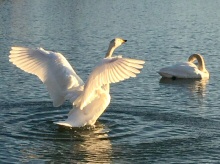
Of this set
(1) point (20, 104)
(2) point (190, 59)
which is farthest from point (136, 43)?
(1) point (20, 104)

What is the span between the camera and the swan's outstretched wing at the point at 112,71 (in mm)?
10844

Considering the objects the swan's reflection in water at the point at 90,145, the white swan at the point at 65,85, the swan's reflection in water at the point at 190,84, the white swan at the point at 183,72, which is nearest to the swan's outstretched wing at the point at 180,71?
the white swan at the point at 183,72

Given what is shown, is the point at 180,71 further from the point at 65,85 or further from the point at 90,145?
the point at 90,145

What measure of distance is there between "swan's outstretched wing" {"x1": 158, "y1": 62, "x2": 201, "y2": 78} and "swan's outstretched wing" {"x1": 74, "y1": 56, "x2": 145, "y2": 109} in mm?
7283

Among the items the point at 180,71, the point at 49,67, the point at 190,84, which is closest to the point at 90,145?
the point at 49,67

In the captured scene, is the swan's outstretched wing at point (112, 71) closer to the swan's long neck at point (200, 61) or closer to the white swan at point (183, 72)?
the white swan at point (183, 72)

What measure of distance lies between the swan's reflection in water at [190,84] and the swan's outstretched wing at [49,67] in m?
5.26

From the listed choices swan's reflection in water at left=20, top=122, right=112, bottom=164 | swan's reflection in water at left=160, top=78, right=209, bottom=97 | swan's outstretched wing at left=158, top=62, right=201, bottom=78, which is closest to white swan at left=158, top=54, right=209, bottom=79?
swan's outstretched wing at left=158, top=62, right=201, bottom=78

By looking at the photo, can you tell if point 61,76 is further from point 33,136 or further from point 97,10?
point 97,10

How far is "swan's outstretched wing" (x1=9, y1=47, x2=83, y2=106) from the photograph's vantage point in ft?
40.1

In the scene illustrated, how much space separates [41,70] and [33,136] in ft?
4.00

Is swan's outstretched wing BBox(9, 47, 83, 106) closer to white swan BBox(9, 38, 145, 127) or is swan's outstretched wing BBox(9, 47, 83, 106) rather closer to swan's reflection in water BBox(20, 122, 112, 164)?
white swan BBox(9, 38, 145, 127)

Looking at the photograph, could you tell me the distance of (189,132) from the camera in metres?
12.2

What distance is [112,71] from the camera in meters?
11.1
